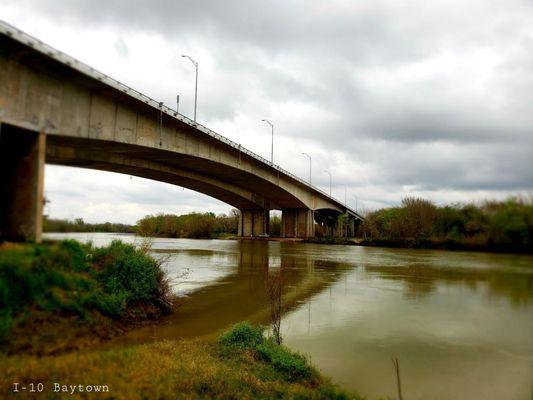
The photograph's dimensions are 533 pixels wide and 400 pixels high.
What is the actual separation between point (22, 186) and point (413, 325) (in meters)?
11.7

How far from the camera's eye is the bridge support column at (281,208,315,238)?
7244 cm

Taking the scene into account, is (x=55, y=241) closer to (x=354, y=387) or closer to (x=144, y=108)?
(x=354, y=387)

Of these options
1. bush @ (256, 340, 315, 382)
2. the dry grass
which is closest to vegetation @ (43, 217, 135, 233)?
the dry grass

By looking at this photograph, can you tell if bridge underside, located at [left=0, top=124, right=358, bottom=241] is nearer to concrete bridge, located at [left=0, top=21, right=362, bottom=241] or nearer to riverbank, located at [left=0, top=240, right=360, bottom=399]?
concrete bridge, located at [left=0, top=21, right=362, bottom=241]

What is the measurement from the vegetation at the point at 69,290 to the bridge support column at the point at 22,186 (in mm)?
199

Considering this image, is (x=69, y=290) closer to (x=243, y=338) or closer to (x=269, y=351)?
(x=243, y=338)

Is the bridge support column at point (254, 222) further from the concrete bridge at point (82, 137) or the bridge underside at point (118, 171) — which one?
the concrete bridge at point (82, 137)

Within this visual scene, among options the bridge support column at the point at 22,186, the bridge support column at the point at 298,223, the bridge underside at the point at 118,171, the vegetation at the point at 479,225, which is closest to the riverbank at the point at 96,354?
the bridge support column at the point at 22,186

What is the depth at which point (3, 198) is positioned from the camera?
13.4ft

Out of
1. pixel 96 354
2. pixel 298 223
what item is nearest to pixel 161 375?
pixel 96 354

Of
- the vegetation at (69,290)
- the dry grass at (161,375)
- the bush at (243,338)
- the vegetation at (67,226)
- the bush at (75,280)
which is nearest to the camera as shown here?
the vegetation at (67,226)

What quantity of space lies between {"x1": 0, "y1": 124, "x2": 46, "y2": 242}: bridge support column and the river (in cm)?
45

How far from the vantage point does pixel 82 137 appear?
9.84 meters

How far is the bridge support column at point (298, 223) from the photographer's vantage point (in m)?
72.4
